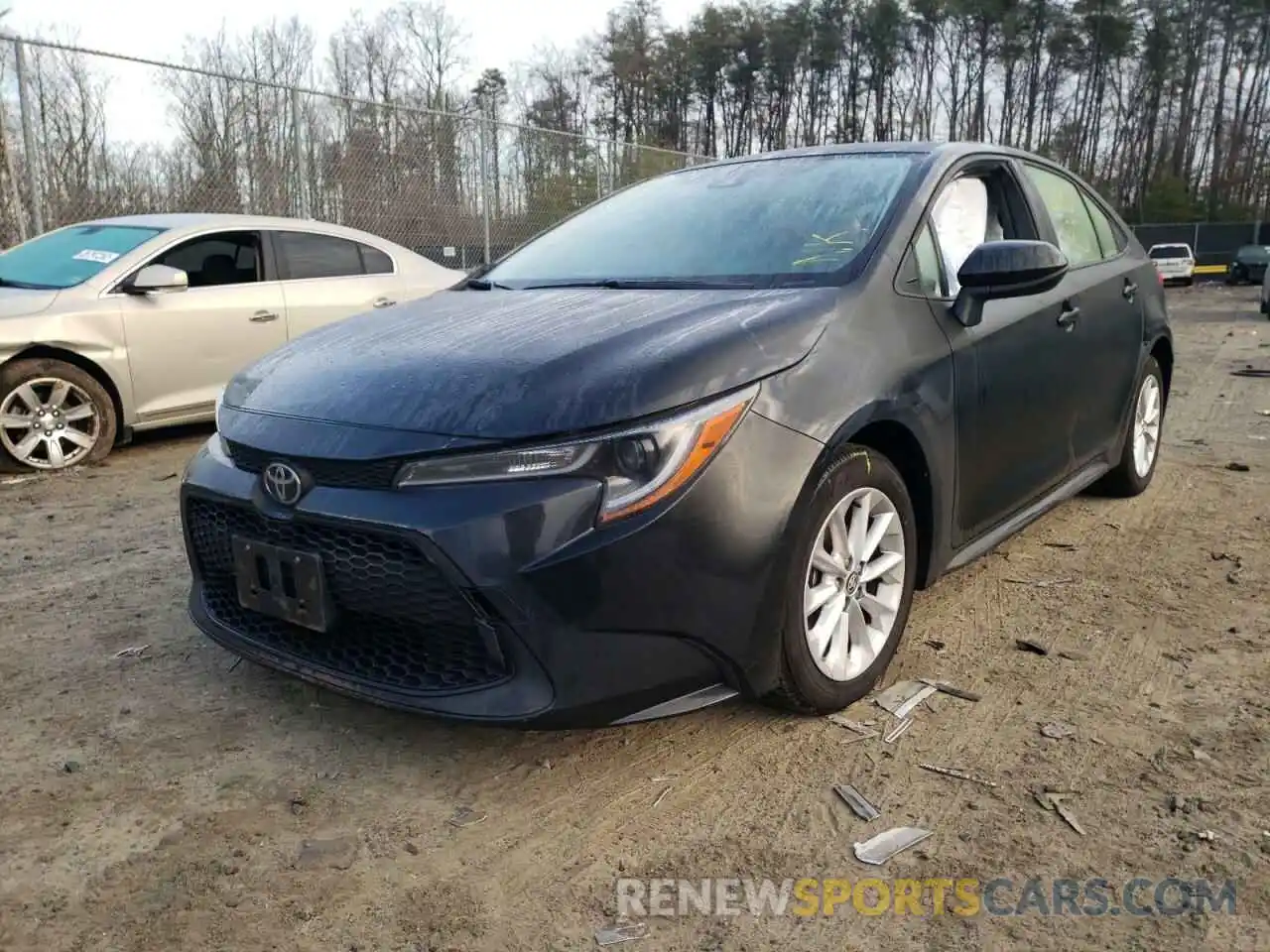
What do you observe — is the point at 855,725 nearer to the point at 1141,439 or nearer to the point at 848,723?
the point at 848,723

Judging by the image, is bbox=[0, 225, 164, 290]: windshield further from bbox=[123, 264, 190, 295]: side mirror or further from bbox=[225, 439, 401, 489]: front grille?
bbox=[225, 439, 401, 489]: front grille

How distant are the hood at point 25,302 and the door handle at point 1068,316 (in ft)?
16.9

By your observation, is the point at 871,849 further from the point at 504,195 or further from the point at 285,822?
the point at 504,195

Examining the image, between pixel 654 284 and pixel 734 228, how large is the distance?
39cm

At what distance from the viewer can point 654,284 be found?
9.81ft

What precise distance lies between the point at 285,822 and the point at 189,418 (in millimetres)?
4635

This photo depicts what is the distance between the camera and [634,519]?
2.10 m

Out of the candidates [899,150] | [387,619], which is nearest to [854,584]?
[387,619]

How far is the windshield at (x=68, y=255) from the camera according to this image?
588cm

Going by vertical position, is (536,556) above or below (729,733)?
above

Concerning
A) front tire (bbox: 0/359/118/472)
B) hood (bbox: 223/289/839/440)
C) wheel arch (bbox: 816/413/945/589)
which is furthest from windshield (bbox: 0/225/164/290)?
wheel arch (bbox: 816/413/945/589)

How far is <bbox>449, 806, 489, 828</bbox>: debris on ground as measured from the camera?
2.22 meters

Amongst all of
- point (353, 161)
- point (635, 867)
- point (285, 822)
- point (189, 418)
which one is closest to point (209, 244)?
point (189, 418)

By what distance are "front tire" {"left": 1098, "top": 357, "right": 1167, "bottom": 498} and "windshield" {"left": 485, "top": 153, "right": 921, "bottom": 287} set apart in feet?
6.60
